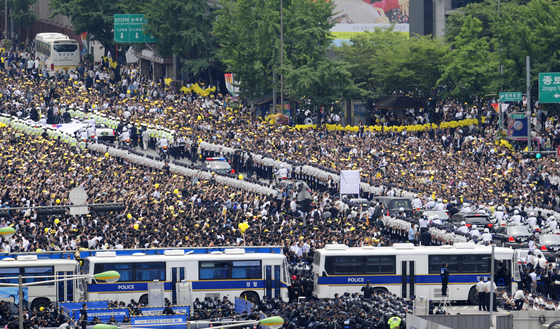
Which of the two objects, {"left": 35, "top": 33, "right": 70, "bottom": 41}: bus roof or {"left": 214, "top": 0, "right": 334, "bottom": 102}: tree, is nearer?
{"left": 214, "top": 0, "right": 334, "bottom": 102}: tree

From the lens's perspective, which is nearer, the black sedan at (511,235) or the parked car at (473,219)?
the black sedan at (511,235)

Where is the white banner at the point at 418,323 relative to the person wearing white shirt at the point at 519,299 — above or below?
above

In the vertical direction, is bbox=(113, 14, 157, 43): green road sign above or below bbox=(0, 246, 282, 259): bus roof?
above

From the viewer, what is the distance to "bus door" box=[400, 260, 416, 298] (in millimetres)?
35750

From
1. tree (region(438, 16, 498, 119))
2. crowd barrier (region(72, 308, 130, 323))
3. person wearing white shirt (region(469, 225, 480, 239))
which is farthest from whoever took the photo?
tree (region(438, 16, 498, 119))

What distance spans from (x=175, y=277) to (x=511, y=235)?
1495 centimetres

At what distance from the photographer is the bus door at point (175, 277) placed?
3538 centimetres

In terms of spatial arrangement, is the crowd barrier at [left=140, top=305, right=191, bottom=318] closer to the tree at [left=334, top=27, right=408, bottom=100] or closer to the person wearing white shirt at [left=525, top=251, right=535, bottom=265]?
the person wearing white shirt at [left=525, top=251, right=535, bottom=265]

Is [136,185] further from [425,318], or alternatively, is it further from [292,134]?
[425,318]

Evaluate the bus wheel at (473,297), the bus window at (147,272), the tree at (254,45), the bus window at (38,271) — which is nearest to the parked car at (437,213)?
the bus wheel at (473,297)

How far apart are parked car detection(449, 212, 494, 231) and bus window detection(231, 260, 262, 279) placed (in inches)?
513

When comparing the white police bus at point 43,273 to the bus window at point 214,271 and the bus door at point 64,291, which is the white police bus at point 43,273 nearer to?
the bus door at point 64,291

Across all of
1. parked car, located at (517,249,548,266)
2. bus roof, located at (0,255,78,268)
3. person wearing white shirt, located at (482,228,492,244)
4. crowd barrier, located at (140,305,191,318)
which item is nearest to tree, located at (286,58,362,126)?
person wearing white shirt, located at (482,228,492,244)

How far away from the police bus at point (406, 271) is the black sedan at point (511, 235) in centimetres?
532
